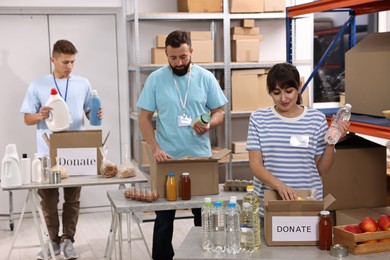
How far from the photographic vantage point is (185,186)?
364 centimetres

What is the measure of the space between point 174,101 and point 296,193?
143 centimetres

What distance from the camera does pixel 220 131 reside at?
21.1ft

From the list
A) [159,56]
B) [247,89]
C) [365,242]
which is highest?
[159,56]

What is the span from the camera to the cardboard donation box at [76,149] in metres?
4.27

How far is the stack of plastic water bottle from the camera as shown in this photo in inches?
101

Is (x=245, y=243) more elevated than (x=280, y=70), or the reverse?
(x=280, y=70)

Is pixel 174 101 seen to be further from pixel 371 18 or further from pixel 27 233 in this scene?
pixel 371 18

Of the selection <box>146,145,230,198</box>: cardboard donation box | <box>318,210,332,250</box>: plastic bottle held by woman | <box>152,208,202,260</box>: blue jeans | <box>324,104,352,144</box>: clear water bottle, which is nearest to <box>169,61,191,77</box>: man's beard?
<box>146,145,230,198</box>: cardboard donation box

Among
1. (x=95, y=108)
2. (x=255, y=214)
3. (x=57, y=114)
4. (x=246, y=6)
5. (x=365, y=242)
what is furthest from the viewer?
(x=246, y=6)

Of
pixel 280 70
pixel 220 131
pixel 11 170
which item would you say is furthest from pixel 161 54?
pixel 280 70

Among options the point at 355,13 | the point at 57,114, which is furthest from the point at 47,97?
the point at 355,13

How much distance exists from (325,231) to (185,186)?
1195 mm

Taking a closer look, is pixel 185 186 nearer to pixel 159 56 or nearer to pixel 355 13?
pixel 355 13

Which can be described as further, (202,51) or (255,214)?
(202,51)
